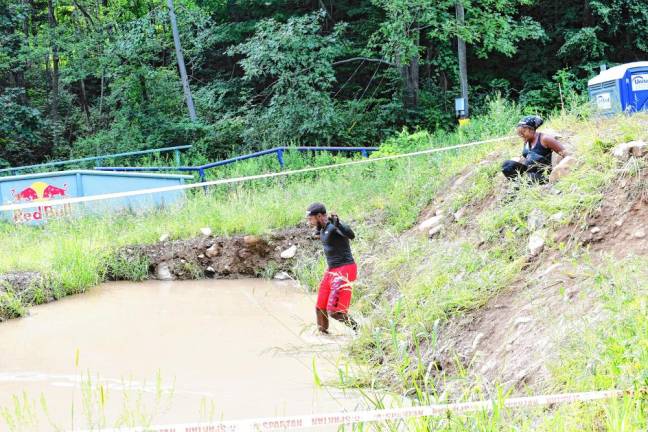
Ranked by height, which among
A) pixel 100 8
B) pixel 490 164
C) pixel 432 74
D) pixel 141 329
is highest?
pixel 100 8

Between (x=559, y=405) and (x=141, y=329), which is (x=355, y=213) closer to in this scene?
(x=141, y=329)

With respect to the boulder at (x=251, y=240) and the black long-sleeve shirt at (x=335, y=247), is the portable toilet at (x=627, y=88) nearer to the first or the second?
the black long-sleeve shirt at (x=335, y=247)

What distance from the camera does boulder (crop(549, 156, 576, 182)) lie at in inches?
315

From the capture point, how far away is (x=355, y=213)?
40.8 feet

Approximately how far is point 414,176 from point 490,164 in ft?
7.42

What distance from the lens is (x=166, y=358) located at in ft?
23.9

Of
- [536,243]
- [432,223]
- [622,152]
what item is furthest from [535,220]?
[432,223]

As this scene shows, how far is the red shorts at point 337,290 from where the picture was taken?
7805mm

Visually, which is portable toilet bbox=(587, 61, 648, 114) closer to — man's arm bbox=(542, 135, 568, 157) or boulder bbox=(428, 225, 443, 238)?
man's arm bbox=(542, 135, 568, 157)

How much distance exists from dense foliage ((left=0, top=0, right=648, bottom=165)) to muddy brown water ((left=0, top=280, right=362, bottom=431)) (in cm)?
1147

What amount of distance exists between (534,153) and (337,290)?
2.81 m

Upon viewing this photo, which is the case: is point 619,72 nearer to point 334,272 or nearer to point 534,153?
point 534,153

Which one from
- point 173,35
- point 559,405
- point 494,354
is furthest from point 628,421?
point 173,35

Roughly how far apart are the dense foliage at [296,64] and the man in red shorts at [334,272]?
13049 millimetres
